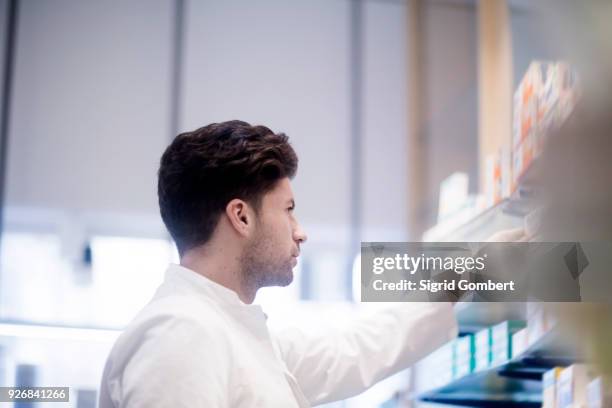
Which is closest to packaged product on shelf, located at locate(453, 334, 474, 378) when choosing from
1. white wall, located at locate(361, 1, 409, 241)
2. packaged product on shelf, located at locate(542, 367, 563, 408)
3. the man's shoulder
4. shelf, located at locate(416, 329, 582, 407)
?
shelf, located at locate(416, 329, 582, 407)

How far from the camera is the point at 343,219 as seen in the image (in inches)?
163

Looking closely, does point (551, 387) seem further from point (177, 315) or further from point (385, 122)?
point (385, 122)

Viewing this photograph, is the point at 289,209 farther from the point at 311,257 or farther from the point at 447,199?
the point at 311,257

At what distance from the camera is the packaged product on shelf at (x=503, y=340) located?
6.73ft

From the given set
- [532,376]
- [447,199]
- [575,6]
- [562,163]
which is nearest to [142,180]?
[447,199]

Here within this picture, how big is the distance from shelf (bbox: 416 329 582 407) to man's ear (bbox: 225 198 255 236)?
23.0 inches

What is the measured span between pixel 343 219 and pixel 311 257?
0.22 metres

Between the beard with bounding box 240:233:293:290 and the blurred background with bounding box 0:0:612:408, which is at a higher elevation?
the blurred background with bounding box 0:0:612:408

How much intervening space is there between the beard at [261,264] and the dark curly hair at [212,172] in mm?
64

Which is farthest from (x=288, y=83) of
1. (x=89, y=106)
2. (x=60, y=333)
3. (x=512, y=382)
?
(x=512, y=382)

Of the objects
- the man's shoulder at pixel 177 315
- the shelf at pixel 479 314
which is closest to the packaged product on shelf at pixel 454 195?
the shelf at pixel 479 314

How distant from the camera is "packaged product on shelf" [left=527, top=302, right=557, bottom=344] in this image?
69.6 inches

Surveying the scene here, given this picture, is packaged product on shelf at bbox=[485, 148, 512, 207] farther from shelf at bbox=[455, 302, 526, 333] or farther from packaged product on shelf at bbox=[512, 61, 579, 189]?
shelf at bbox=[455, 302, 526, 333]

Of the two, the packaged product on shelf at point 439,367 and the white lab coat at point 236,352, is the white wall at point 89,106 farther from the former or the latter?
the white lab coat at point 236,352
